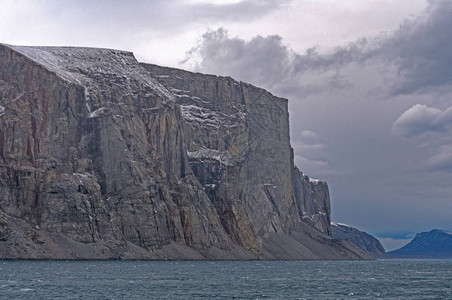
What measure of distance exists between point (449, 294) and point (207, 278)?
163 ft

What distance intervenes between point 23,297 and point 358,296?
150ft

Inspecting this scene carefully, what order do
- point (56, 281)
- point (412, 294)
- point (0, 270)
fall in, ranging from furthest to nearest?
1. point (0, 270)
2. point (56, 281)
3. point (412, 294)

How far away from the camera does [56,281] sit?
5064 inches

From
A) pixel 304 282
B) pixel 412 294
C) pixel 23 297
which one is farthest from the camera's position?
pixel 304 282

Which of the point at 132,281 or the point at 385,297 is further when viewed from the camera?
the point at 132,281

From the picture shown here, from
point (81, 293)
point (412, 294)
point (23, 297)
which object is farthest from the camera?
point (412, 294)

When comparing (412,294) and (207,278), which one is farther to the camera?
(207,278)

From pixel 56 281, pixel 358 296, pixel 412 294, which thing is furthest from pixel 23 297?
pixel 412 294

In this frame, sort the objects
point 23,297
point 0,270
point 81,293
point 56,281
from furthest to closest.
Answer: point 0,270 < point 56,281 < point 81,293 < point 23,297

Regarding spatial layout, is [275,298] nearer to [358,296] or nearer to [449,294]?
[358,296]

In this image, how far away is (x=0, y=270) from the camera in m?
158

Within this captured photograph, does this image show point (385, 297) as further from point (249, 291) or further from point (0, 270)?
point (0, 270)

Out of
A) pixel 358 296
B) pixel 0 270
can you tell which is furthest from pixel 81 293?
pixel 0 270

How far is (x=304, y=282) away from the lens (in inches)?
5581
